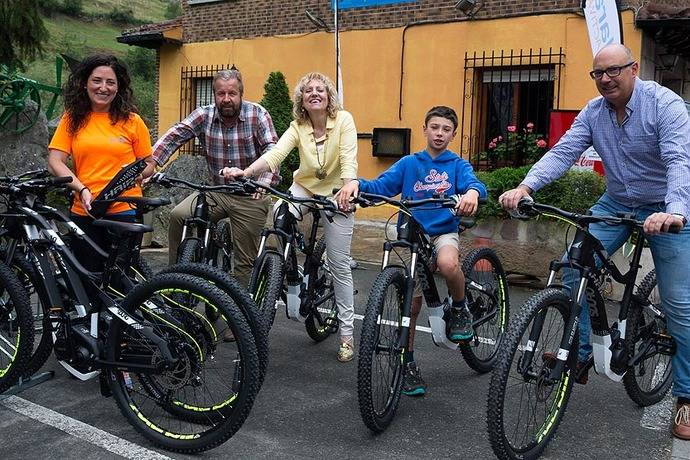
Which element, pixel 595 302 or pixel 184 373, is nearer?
pixel 184 373

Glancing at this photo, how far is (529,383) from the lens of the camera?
3.44 m

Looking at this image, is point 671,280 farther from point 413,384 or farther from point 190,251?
point 190,251

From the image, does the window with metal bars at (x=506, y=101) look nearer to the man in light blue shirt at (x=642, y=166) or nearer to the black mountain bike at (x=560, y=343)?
the man in light blue shirt at (x=642, y=166)

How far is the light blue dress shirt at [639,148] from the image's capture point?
3.59 metres

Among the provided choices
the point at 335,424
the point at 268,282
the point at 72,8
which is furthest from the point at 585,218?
the point at 72,8

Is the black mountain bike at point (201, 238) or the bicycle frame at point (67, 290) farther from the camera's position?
the black mountain bike at point (201, 238)

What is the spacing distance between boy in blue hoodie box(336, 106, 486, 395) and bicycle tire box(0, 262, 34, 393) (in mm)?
1990

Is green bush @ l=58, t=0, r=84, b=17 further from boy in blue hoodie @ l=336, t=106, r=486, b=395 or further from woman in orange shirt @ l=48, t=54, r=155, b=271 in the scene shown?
boy in blue hoodie @ l=336, t=106, r=486, b=395

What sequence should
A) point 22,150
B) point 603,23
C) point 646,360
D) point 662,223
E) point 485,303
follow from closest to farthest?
1. point 662,223
2. point 646,360
3. point 485,303
4. point 603,23
5. point 22,150

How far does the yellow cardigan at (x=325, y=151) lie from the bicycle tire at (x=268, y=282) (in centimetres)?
72

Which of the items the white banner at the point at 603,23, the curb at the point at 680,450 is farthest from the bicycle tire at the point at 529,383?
the white banner at the point at 603,23

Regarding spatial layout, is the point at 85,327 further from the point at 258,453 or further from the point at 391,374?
the point at 391,374

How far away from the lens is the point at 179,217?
17.6 feet

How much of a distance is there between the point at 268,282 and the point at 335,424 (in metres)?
1.00
